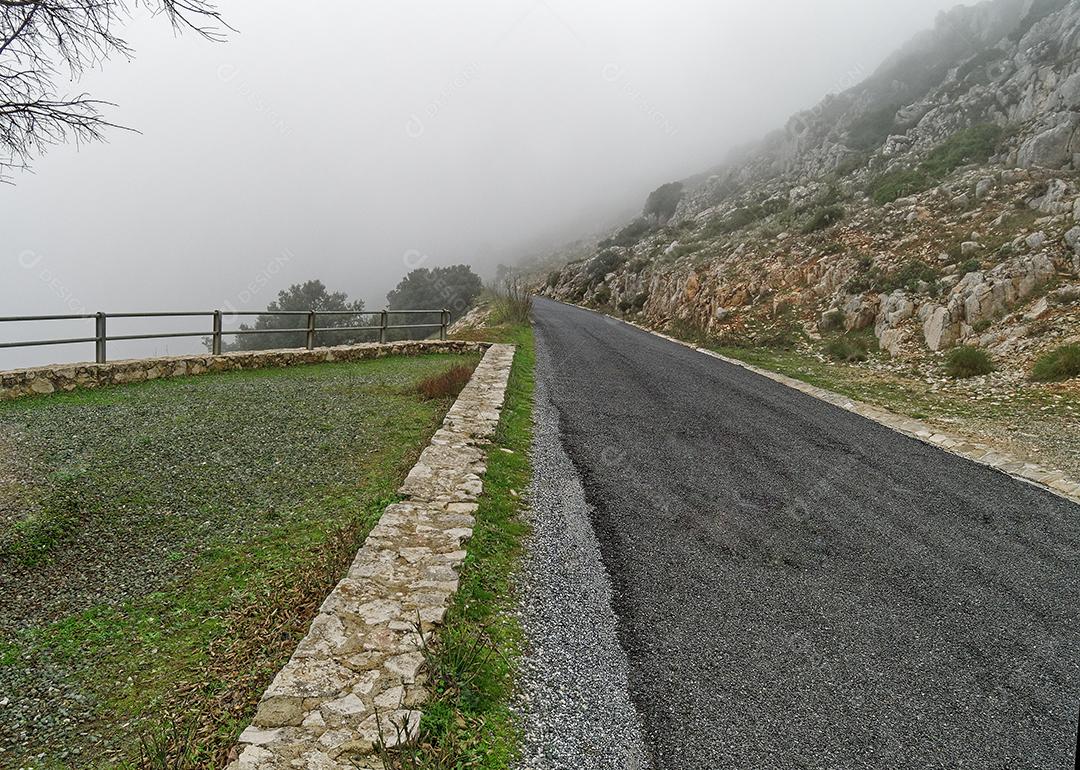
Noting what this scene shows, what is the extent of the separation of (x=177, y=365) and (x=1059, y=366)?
56.7 feet

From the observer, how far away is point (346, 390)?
10.5 meters

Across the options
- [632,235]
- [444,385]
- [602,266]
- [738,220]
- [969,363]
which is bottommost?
[444,385]

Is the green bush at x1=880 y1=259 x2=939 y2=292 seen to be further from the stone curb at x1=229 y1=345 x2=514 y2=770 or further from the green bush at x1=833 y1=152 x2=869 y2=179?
the green bush at x1=833 y1=152 x2=869 y2=179

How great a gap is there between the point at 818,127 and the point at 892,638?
5227 centimetres

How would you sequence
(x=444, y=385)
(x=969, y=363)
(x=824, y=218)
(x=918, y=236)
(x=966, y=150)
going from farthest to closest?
(x=824, y=218), (x=966, y=150), (x=918, y=236), (x=969, y=363), (x=444, y=385)

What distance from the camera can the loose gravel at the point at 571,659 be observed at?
2689mm

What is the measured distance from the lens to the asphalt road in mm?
2885

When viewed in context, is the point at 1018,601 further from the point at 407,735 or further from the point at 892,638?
the point at 407,735

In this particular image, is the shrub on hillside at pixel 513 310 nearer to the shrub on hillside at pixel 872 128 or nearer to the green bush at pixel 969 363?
the green bush at pixel 969 363

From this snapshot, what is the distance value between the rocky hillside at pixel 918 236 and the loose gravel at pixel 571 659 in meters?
11.5

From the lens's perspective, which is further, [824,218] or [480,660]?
[824,218]

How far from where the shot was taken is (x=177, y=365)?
37.7 ft

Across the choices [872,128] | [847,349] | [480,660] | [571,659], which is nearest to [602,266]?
[872,128]

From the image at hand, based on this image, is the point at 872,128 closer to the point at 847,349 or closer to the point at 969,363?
the point at 847,349
